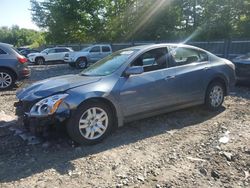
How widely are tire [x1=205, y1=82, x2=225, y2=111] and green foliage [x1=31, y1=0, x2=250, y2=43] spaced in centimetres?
2046

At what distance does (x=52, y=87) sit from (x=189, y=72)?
2.65 metres

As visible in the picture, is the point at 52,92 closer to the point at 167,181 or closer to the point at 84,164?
the point at 84,164

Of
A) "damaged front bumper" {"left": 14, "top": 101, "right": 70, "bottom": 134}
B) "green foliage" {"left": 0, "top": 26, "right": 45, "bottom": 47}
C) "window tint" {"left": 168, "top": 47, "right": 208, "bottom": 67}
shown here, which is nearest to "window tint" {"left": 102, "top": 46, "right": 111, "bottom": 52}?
"window tint" {"left": 168, "top": 47, "right": 208, "bottom": 67}

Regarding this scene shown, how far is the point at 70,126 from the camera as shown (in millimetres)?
4609

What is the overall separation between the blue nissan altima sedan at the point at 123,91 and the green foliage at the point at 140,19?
21.0 meters

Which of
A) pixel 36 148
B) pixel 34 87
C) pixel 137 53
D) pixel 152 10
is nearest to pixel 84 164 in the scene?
pixel 36 148

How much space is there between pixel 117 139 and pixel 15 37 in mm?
88320

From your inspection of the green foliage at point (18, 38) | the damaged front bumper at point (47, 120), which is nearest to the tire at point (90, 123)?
the damaged front bumper at point (47, 120)

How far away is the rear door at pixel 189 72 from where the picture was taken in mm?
5922

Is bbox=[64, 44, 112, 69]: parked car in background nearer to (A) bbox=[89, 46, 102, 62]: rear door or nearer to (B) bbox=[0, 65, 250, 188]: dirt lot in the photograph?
(A) bbox=[89, 46, 102, 62]: rear door

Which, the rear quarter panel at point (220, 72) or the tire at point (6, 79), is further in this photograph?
the tire at point (6, 79)

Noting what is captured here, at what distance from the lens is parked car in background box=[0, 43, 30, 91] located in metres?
10.3

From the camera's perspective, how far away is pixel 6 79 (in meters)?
10.4

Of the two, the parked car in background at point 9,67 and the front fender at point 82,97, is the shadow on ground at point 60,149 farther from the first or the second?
the parked car in background at point 9,67
